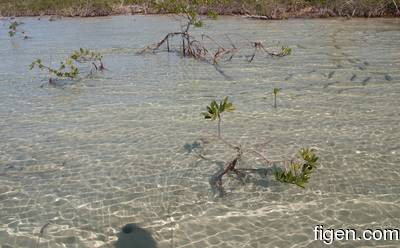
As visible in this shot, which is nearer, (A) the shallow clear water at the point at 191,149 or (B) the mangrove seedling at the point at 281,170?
(A) the shallow clear water at the point at 191,149

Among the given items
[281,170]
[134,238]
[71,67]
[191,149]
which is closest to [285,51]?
[71,67]

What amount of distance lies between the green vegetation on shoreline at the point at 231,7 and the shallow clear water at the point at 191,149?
588 cm

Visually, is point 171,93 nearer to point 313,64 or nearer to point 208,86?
point 208,86

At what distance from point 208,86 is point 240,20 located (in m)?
13.8

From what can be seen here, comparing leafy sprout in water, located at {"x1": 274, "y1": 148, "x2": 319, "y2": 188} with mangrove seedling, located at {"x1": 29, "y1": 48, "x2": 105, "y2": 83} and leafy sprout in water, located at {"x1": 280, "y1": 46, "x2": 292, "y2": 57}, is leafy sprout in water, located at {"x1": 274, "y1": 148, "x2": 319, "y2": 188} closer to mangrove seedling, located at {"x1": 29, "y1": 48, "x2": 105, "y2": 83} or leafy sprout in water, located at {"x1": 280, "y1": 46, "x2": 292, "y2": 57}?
mangrove seedling, located at {"x1": 29, "y1": 48, "x2": 105, "y2": 83}

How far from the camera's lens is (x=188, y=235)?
4.14 m

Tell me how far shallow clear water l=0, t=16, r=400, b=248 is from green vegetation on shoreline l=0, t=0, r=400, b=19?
232 inches

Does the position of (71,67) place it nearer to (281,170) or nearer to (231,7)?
(281,170)

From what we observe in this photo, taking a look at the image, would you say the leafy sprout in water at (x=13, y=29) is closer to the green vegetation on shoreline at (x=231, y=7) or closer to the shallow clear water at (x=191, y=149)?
the green vegetation on shoreline at (x=231, y=7)

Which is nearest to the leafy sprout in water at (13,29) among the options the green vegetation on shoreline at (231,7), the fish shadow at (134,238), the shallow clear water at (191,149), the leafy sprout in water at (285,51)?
the green vegetation on shoreline at (231,7)

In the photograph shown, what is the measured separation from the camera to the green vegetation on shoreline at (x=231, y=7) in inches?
808

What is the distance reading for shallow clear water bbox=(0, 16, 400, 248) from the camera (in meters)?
4.29

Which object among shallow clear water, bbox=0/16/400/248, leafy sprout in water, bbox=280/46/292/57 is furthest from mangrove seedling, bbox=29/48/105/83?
leafy sprout in water, bbox=280/46/292/57

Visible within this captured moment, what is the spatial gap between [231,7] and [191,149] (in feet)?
67.5
